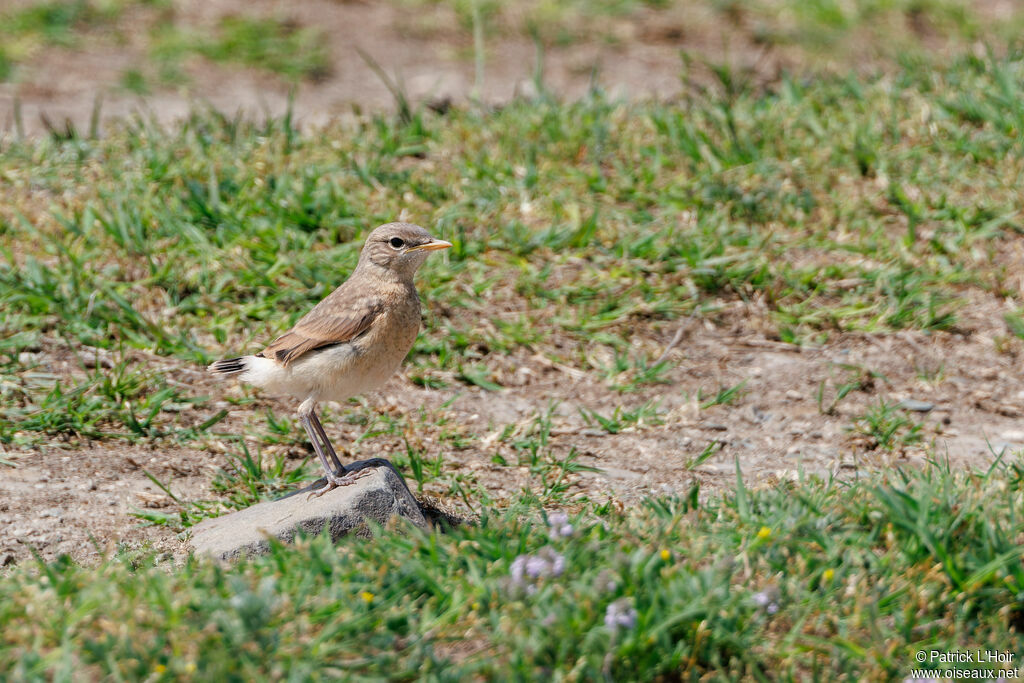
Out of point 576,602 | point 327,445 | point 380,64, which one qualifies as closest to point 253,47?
point 380,64

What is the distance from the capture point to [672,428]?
6.22m

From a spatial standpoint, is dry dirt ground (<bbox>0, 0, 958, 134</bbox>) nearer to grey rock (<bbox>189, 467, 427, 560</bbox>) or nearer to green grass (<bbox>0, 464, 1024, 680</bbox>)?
grey rock (<bbox>189, 467, 427, 560</bbox>)

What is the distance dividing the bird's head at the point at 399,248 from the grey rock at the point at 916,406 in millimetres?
2768

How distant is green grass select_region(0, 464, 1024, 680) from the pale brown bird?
1.16 m

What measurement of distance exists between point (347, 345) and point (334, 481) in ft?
2.19

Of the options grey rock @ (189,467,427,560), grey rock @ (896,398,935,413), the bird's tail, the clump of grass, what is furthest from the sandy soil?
grey rock @ (189,467,427,560)

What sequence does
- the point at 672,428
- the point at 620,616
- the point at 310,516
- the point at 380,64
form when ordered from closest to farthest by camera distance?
the point at 620,616 → the point at 310,516 → the point at 672,428 → the point at 380,64

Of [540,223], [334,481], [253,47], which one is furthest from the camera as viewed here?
[253,47]

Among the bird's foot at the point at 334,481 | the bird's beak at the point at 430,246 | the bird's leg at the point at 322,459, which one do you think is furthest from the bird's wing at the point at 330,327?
the bird's foot at the point at 334,481

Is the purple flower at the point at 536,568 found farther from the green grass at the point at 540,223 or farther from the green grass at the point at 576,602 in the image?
the green grass at the point at 540,223

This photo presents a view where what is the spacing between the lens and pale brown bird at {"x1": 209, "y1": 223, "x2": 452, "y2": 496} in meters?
5.22

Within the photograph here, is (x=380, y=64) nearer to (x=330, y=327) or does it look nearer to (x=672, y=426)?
(x=672, y=426)

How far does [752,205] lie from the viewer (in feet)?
25.5

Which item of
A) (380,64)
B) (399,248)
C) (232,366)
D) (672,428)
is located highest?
(380,64)
